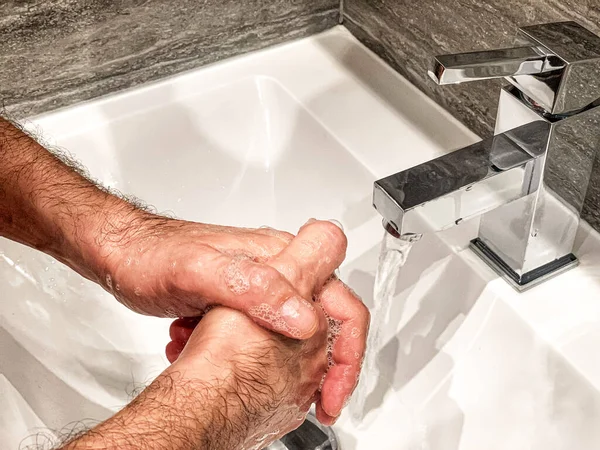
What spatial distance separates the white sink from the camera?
65cm

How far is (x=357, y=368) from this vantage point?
0.61 meters

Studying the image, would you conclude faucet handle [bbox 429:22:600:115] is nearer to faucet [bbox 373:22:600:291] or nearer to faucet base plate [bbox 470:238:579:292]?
faucet [bbox 373:22:600:291]

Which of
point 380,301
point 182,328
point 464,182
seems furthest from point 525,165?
point 182,328

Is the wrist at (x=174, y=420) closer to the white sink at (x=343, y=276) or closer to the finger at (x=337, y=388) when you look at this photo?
the finger at (x=337, y=388)

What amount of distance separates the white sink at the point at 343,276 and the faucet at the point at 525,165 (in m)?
0.04

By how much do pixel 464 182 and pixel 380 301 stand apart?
15cm

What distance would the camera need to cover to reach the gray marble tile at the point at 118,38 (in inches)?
30.3

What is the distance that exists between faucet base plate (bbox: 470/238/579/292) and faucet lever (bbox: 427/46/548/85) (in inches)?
7.1

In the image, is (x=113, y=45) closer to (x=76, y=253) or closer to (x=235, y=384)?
(x=76, y=253)

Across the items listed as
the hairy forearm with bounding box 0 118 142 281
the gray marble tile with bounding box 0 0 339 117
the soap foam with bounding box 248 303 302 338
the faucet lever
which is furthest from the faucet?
the gray marble tile with bounding box 0 0 339 117

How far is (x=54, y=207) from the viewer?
676 mm

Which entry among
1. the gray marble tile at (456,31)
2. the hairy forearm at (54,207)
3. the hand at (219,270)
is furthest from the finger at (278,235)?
the gray marble tile at (456,31)

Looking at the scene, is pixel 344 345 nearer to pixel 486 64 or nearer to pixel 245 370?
pixel 245 370

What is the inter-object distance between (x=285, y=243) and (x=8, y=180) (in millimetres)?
254
